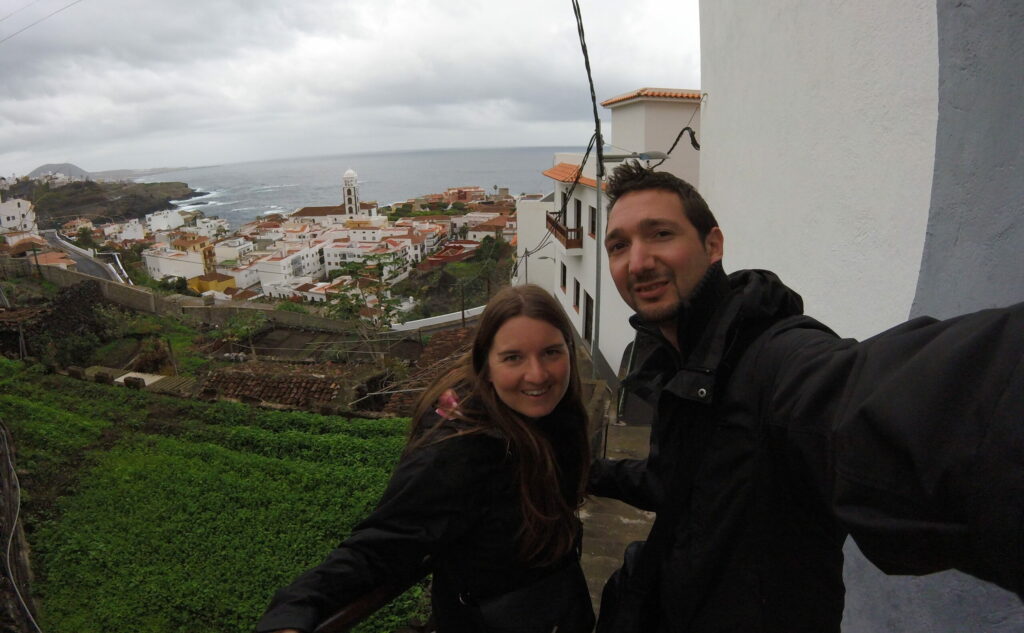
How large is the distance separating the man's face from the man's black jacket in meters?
0.06

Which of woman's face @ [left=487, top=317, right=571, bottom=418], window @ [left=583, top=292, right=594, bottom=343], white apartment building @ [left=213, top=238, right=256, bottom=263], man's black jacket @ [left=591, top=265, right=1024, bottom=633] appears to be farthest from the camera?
white apartment building @ [left=213, top=238, right=256, bottom=263]

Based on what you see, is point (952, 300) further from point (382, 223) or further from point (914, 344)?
point (382, 223)

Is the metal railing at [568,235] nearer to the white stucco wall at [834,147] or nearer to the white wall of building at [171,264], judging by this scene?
the white stucco wall at [834,147]

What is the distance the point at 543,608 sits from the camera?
1.55 m

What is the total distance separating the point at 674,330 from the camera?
4.36 feet

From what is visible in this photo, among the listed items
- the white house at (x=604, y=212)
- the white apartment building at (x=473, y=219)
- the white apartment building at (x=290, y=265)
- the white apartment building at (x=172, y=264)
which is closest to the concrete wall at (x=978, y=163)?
the white house at (x=604, y=212)

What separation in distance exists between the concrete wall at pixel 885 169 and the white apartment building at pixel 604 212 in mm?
2517

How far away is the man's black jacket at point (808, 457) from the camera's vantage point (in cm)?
60

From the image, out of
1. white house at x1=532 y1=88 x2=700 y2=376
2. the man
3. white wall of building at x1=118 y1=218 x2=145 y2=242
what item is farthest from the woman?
white wall of building at x1=118 y1=218 x2=145 y2=242

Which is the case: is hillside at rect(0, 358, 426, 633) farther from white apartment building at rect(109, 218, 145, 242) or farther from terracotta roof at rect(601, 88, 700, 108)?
white apartment building at rect(109, 218, 145, 242)

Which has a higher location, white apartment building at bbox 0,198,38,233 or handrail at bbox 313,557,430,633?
white apartment building at bbox 0,198,38,233

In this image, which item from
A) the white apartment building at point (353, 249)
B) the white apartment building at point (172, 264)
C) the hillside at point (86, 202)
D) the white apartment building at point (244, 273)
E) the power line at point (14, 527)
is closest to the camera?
the power line at point (14, 527)

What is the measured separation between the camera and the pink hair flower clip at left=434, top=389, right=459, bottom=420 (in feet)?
5.16

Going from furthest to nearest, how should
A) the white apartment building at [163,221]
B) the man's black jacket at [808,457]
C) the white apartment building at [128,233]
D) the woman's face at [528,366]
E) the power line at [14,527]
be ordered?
the white apartment building at [163,221] < the white apartment building at [128,233] < the power line at [14,527] < the woman's face at [528,366] < the man's black jacket at [808,457]
